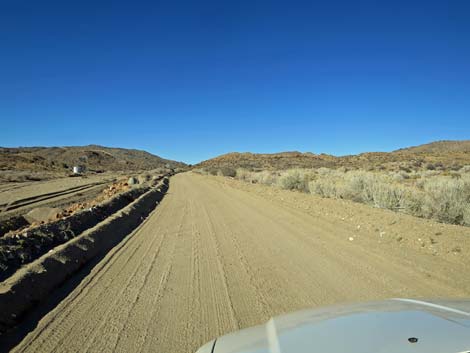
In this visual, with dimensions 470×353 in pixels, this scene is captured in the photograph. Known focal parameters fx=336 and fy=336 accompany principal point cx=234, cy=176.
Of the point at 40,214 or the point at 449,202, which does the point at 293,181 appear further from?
the point at 40,214

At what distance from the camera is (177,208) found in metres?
17.1

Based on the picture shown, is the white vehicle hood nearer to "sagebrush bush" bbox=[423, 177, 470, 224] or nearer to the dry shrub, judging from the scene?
"sagebrush bush" bbox=[423, 177, 470, 224]

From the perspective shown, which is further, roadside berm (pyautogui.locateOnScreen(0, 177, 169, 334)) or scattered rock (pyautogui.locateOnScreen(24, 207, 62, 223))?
scattered rock (pyautogui.locateOnScreen(24, 207, 62, 223))

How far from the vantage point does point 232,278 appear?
21.2 ft

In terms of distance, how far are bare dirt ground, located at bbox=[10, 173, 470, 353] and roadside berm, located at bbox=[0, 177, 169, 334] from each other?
1.51 feet

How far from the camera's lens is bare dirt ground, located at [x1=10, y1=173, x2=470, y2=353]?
450 cm

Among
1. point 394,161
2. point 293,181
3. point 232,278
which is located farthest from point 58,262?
point 394,161

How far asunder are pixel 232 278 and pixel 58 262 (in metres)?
3.68

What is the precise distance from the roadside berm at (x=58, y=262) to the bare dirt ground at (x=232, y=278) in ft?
1.51

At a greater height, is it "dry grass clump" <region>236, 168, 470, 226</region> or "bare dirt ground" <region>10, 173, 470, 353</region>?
"dry grass clump" <region>236, 168, 470, 226</region>

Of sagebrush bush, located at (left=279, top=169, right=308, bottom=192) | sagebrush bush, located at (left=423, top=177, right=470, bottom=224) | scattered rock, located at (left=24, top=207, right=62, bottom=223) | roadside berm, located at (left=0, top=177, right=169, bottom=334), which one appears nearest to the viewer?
roadside berm, located at (left=0, top=177, right=169, bottom=334)

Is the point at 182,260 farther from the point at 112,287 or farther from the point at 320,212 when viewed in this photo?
the point at 320,212

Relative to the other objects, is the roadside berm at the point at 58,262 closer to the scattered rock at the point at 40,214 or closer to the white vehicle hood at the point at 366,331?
the scattered rock at the point at 40,214

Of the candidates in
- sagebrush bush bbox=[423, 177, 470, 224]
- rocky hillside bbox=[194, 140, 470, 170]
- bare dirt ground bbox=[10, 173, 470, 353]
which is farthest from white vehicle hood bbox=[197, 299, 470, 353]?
rocky hillside bbox=[194, 140, 470, 170]
